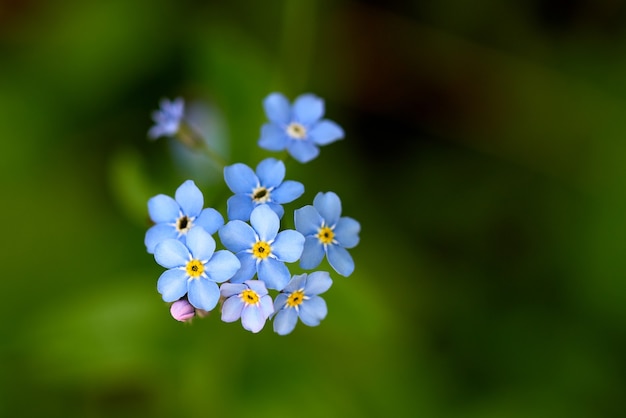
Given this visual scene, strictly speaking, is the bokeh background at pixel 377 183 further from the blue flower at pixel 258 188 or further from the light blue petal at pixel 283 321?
the light blue petal at pixel 283 321

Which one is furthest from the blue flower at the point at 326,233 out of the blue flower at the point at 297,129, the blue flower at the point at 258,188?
the blue flower at the point at 297,129

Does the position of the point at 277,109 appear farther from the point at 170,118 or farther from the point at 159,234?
the point at 159,234

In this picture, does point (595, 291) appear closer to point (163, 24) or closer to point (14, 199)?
point (163, 24)

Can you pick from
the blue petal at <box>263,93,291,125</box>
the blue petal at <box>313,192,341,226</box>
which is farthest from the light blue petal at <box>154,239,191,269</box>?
the blue petal at <box>263,93,291,125</box>

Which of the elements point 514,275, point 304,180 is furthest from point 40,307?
point 514,275

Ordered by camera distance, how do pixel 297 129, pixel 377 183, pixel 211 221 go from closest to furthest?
1. pixel 211 221
2. pixel 297 129
3. pixel 377 183

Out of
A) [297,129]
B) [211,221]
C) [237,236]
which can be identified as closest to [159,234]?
Answer: [211,221]

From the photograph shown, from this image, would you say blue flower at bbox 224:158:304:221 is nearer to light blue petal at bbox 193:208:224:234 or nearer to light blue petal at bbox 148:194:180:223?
light blue petal at bbox 193:208:224:234
